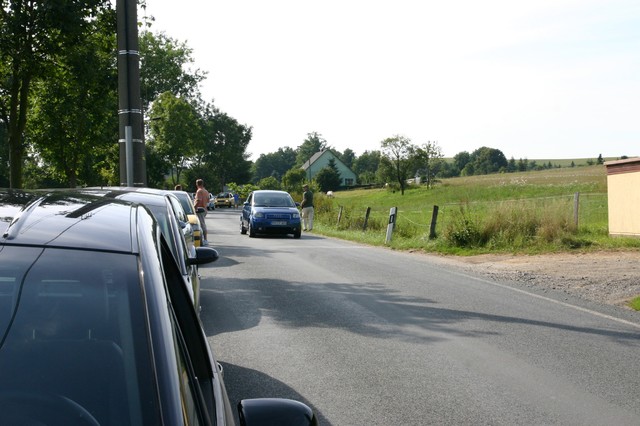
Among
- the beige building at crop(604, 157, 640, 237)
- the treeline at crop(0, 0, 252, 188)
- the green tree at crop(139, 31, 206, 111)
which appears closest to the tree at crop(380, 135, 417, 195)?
the green tree at crop(139, 31, 206, 111)

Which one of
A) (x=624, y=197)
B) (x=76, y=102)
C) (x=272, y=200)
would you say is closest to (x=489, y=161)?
(x=272, y=200)

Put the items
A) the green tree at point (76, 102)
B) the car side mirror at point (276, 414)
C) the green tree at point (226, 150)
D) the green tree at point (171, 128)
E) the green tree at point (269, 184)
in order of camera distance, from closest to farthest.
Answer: the car side mirror at point (276, 414) → the green tree at point (76, 102) → the green tree at point (171, 128) → the green tree at point (269, 184) → the green tree at point (226, 150)

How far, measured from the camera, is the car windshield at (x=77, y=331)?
206 centimetres

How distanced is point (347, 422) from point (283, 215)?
2206 centimetres

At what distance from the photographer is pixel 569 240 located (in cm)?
2031

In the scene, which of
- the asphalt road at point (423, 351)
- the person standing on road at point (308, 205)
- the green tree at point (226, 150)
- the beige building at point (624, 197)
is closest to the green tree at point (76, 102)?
the person standing on road at point (308, 205)

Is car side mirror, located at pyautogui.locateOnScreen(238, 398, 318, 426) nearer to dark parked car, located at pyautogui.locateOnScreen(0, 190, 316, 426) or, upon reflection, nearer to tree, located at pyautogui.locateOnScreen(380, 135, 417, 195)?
dark parked car, located at pyautogui.locateOnScreen(0, 190, 316, 426)

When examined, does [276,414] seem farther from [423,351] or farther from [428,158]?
[428,158]

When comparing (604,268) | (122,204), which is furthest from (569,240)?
(122,204)

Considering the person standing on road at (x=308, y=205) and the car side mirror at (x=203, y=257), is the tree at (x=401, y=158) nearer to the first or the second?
the person standing on road at (x=308, y=205)

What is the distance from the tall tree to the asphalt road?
25.6ft

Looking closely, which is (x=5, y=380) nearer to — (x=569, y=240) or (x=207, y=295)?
(x=207, y=295)

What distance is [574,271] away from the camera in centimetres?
1504

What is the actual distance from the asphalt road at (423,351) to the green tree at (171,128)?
52.5m
